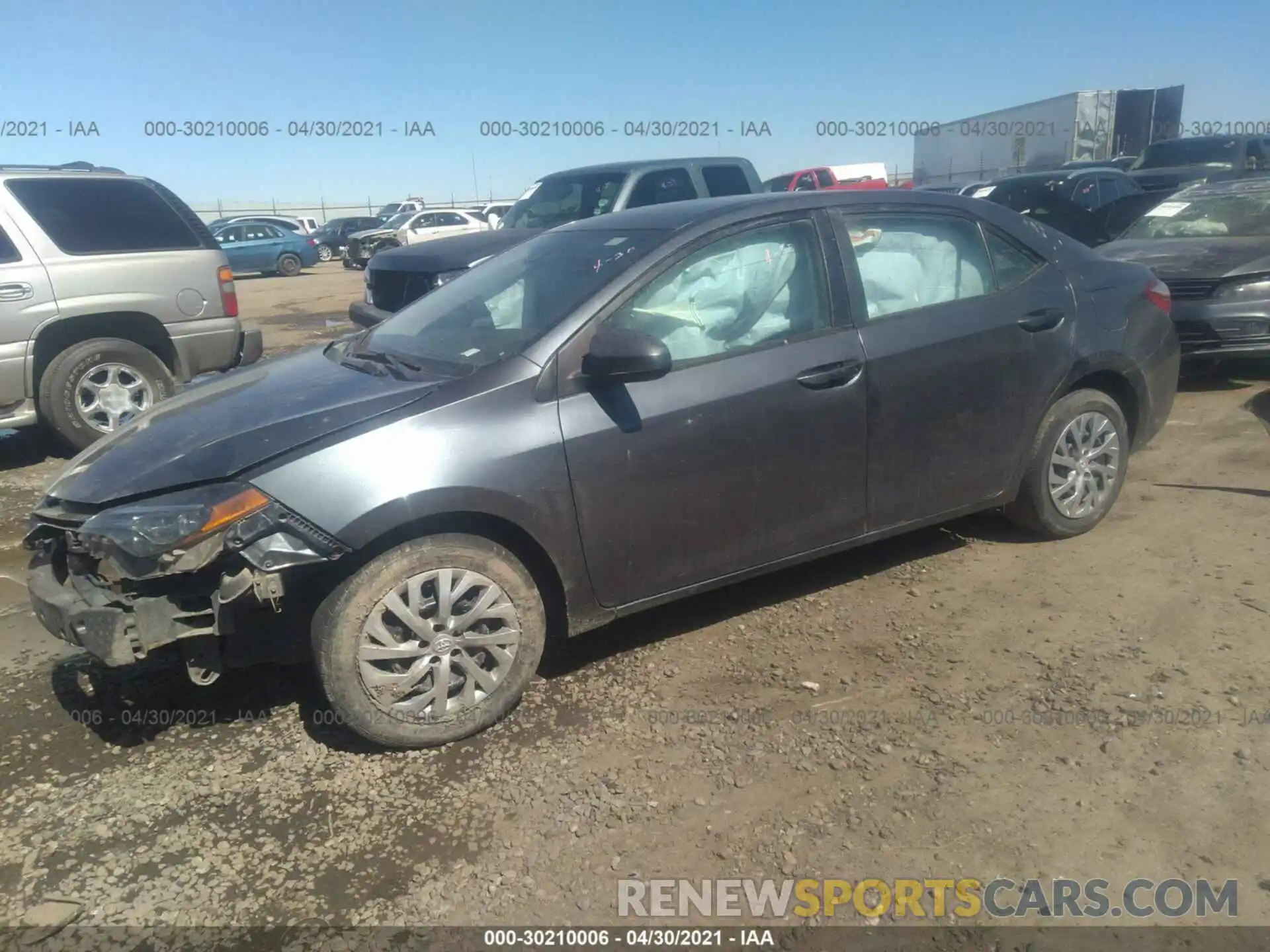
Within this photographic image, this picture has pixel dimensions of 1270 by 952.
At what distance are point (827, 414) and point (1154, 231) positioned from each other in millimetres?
6780

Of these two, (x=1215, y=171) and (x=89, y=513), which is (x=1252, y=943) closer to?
(x=89, y=513)

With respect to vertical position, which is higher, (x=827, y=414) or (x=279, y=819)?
(x=827, y=414)

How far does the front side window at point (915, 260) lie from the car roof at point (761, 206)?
8cm

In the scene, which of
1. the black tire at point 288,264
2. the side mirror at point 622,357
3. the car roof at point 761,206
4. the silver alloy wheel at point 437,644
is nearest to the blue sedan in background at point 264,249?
the black tire at point 288,264

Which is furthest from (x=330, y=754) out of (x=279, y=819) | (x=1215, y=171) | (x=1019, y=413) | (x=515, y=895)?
(x=1215, y=171)

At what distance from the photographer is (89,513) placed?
9.93 ft

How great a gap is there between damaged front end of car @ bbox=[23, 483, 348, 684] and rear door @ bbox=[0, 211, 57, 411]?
419cm

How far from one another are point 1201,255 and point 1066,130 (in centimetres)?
2053

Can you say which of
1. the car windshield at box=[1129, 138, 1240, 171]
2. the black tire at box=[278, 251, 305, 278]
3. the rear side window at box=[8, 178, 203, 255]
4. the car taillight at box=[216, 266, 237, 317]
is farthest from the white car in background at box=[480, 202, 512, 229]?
the rear side window at box=[8, 178, 203, 255]

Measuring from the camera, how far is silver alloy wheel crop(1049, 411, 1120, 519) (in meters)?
4.37

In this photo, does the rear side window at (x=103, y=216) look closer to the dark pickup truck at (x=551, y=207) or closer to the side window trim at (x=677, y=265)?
the dark pickup truck at (x=551, y=207)

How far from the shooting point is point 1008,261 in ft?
13.9

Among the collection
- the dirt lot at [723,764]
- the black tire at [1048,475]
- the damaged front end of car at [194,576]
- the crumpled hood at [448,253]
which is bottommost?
the dirt lot at [723,764]

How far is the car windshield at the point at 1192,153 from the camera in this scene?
1599cm
